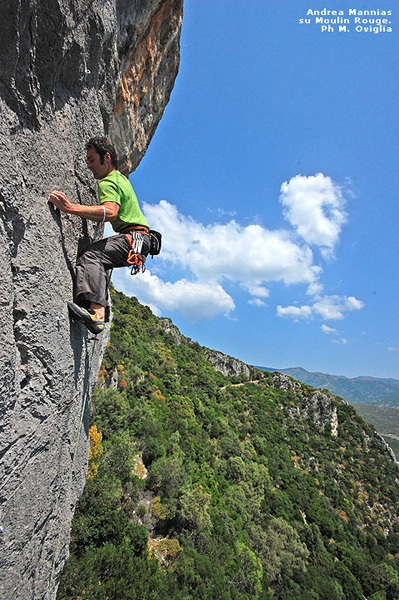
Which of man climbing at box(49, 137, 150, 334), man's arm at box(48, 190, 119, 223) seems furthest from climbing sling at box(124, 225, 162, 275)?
man's arm at box(48, 190, 119, 223)

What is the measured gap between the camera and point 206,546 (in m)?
23.2

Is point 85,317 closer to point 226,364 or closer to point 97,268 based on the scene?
point 97,268

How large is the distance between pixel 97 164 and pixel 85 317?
1.84 meters

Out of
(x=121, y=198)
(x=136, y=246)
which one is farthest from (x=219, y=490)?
(x=121, y=198)

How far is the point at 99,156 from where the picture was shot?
3451 mm

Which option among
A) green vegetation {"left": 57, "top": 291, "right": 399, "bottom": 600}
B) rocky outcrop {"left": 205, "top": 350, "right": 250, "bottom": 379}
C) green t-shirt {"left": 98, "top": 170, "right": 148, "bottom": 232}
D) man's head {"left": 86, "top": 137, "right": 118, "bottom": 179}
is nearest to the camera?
green t-shirt {"left": 98, "top": 170, "right": 148, "bottom": 232}

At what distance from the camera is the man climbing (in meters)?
3.16

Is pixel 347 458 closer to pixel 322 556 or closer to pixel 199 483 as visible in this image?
pixel 322 556

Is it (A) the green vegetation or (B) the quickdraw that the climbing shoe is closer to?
(B) the quickdraw

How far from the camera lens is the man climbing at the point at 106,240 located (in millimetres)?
3158

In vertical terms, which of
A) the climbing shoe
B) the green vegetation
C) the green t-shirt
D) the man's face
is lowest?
the green vegetation

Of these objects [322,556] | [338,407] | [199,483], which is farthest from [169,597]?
[338,407]

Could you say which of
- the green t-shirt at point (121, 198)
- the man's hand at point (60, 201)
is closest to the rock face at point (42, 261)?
the man's hand at point (60, 201)

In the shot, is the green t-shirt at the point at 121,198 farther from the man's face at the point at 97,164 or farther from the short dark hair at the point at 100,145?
the short dark hair at the point at 100,145
